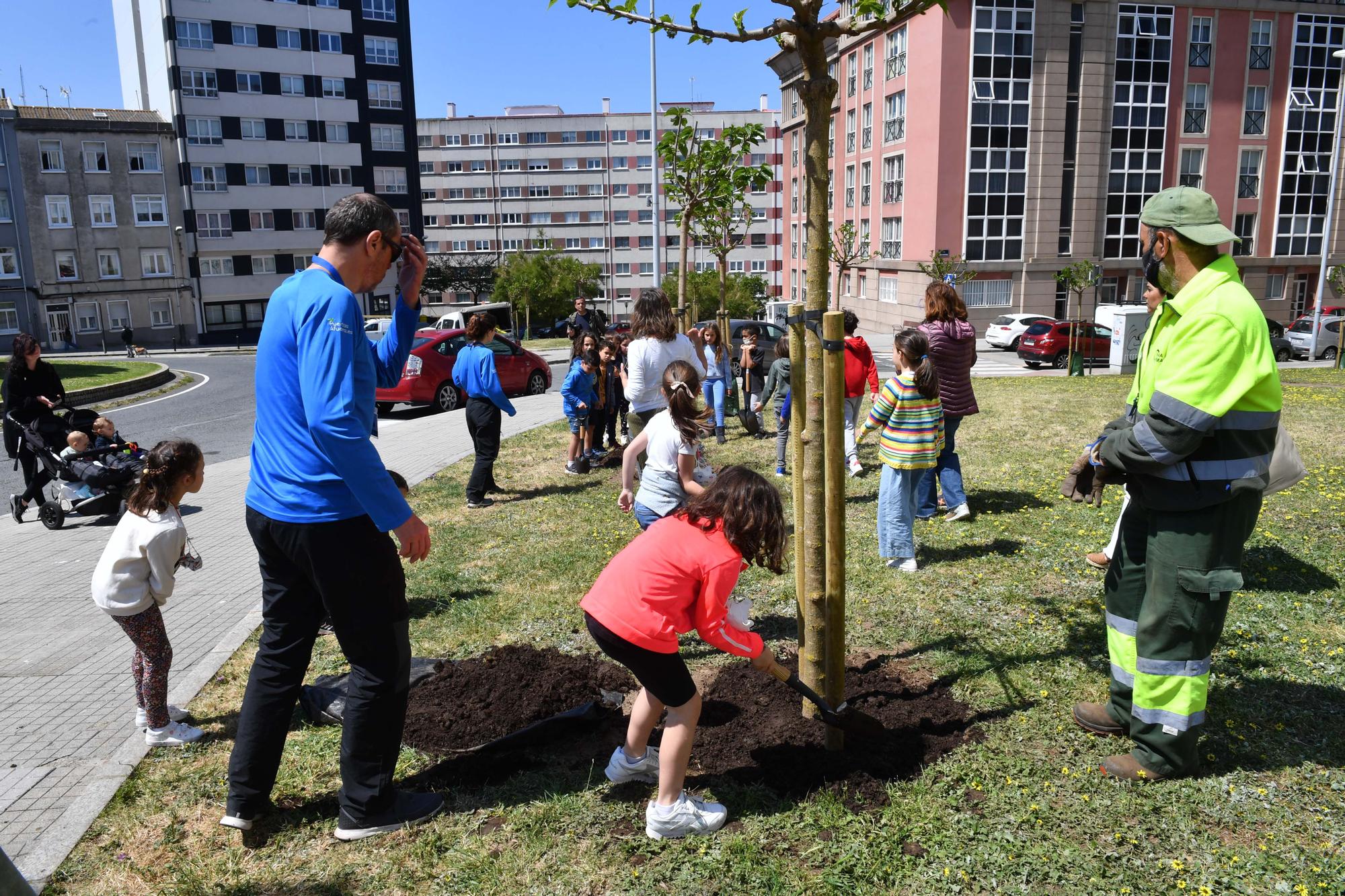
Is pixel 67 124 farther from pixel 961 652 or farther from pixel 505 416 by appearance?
pixel 961 652

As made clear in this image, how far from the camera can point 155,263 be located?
184ft

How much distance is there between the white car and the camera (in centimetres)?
3938

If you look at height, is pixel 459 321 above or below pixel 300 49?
below

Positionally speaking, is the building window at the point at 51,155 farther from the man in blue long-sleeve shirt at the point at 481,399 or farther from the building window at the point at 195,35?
the man in blue long-sleeve shirt at the point at 481,399

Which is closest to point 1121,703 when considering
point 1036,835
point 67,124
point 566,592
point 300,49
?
point 1036,835

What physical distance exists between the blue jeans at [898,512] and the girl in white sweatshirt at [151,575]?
4220mm

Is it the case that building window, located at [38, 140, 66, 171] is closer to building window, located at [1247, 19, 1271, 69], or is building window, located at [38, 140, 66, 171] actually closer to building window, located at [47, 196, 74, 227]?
building window, located at [47, 196, 74, 227]

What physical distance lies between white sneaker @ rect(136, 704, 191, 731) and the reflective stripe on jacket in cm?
434

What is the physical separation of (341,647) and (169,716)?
1.59 meters

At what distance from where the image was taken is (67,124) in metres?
52.1

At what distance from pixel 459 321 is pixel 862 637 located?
36112 millimetres

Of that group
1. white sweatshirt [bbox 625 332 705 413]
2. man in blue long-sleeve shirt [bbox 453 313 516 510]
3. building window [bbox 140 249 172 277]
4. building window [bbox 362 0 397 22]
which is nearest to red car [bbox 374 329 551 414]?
man in blue long-sleeve shirt [bbox 453 313 516 510]

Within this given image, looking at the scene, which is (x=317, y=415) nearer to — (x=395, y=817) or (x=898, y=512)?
(x=395, y=817)

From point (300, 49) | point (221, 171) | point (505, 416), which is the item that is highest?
point (300, 49)
